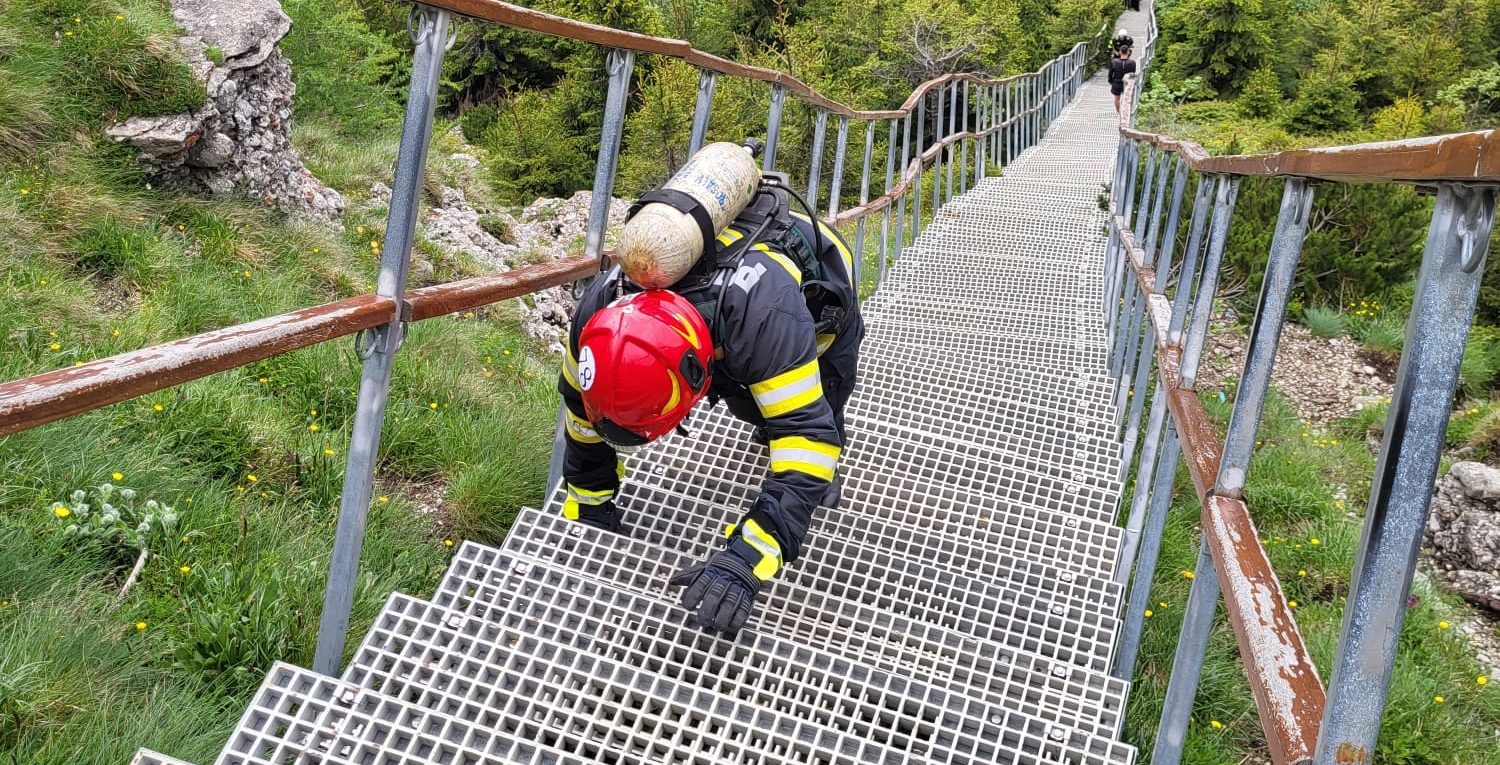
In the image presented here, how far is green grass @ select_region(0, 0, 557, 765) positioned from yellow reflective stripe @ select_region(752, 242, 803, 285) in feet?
4.56

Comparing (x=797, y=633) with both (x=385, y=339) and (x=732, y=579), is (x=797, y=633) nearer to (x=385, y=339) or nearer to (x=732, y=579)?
(x=732, y=579)

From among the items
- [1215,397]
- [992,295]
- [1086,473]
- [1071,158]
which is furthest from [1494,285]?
[1086,473]

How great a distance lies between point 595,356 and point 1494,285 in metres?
10.3

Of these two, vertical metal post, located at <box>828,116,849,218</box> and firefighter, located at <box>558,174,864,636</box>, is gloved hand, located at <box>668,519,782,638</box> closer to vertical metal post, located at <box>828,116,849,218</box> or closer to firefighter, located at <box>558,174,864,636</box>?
firefighter, located at <box>558,174,864,636</box>

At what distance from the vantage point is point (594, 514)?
300 centimetres

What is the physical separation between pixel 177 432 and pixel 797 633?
2.01m

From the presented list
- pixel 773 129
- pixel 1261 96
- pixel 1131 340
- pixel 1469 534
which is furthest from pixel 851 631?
pixel 1261 96

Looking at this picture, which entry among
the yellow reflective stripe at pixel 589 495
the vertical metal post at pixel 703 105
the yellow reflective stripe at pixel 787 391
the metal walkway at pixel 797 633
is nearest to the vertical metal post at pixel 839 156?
the metal walkway at pixel 797 633

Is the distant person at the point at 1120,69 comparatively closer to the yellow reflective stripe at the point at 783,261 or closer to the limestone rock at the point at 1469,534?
the limestone rock at the point at 1469,534

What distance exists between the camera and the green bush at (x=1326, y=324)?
27.5 ft

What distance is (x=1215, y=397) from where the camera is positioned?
666 cm

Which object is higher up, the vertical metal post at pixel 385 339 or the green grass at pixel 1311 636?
the vertical metal post at pixel 385 339

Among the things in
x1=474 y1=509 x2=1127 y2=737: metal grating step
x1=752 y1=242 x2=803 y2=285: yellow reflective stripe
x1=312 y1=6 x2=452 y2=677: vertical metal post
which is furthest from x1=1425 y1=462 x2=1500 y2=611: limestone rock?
x1=312 y1=6 x2=452 y2=677: vertical metal post

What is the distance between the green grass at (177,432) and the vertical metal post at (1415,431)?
214 cm
